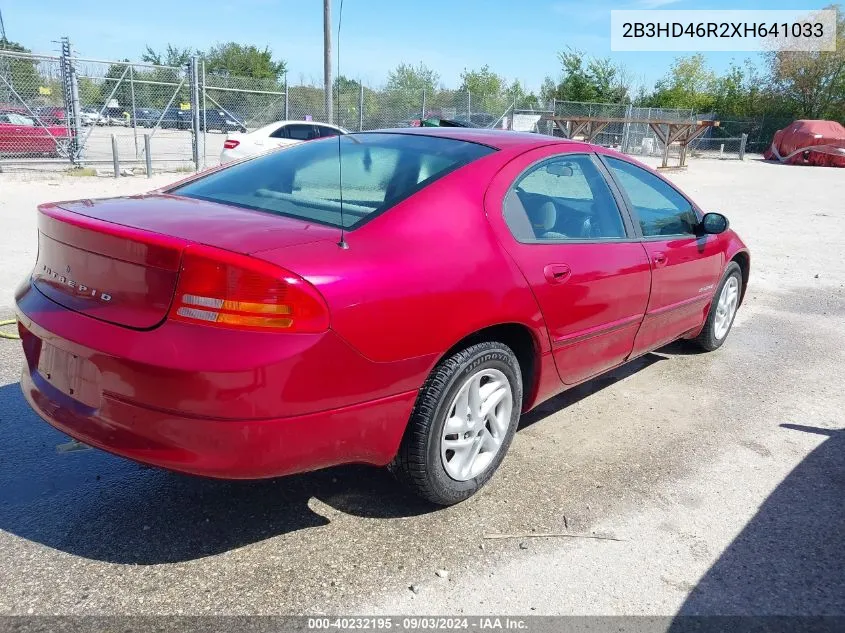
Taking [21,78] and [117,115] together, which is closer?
[21,78]

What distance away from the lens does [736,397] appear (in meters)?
4.44

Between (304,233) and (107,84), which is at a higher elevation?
(107,84)

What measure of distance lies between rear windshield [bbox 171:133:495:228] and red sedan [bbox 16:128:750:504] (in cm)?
1

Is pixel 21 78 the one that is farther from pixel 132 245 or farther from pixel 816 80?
pixel 816 80

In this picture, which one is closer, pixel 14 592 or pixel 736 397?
pixel 14 592

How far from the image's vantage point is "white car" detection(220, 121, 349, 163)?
43.5ft

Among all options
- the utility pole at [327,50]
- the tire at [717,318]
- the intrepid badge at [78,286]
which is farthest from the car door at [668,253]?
the utility pole at [327,50]

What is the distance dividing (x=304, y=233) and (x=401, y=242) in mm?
354

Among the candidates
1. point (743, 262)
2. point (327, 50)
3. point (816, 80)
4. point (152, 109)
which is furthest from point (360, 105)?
point (816, 80)

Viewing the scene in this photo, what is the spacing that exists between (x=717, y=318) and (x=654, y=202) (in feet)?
4.68

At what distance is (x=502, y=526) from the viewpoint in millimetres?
2844

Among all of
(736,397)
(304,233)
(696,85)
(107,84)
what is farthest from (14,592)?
(696,85)

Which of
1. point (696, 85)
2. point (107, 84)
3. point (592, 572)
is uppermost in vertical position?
point (696, 85)

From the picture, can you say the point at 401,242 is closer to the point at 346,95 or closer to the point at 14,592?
the point at 14,592
